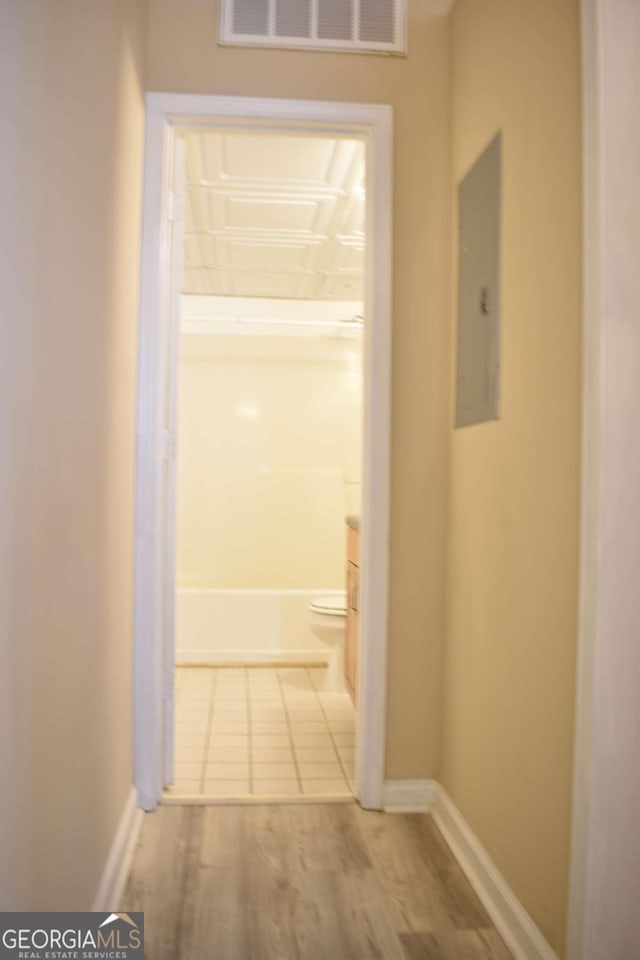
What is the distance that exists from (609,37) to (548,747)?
1365 millimetres

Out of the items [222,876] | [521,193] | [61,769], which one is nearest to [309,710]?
[222,876]

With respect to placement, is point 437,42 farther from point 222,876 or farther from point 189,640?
point 189,640

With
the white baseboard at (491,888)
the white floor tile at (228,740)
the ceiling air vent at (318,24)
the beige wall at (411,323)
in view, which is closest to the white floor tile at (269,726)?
the white floor tile at (228,740)

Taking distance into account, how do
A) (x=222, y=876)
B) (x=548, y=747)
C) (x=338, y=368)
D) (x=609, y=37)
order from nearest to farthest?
(x=609, y=37)
(x=548, y=747)
(x=222, y=876)
(x=338, y=368)

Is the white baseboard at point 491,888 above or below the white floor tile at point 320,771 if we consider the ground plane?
above

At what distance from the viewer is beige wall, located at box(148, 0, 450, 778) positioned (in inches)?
101

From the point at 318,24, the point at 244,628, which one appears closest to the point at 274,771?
the point at 244,628

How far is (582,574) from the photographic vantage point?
145cm

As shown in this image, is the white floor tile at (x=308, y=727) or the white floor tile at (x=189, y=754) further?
the white floor tile at (x=308, y=727)

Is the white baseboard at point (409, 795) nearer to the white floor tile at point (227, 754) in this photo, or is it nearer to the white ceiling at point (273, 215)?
the white floor tile at point (227, 754)

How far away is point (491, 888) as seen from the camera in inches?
76.7

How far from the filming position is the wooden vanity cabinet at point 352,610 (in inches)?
138

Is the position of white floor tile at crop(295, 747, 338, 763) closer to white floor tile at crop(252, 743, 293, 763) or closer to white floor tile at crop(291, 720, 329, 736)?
white floor tile at crop(252, 743, 293, 763)

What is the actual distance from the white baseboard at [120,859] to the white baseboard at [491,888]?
2.96ft
